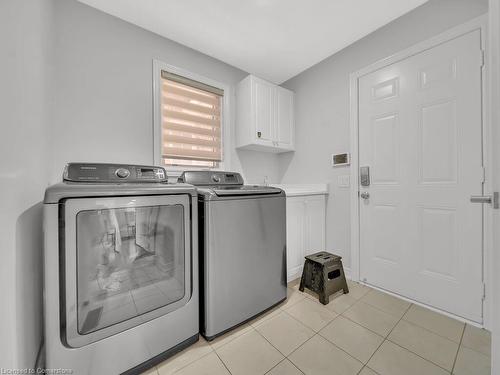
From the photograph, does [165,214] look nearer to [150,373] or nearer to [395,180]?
[150,373]

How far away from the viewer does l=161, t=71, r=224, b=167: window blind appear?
2.05m

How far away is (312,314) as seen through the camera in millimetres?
1607

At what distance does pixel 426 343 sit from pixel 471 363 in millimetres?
196

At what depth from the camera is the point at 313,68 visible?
99.3 inches

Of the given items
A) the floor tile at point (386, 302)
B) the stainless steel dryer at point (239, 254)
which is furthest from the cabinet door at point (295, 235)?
the floor tile at point (386, 302)

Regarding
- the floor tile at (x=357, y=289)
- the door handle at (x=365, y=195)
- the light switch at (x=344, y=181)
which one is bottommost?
the floor tile at (x=357, y=289)

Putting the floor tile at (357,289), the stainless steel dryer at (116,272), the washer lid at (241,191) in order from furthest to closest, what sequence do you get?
the floor tile at (357,289)
the washer lid at (241,191)
the stainless steel dryer at (116,272)

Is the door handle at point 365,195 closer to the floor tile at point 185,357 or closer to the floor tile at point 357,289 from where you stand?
the floor tile at point 357,289

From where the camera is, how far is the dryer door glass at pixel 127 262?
3.23ft

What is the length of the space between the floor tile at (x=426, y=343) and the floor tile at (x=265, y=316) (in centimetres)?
77

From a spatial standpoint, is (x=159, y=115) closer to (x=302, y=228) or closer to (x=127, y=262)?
(x=127, y=262)

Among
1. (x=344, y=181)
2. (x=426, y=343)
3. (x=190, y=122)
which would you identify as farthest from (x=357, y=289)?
(x=190, y=122)

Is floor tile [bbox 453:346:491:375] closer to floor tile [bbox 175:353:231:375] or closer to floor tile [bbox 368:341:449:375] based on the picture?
floor tile [bbox 368:341:449:375]

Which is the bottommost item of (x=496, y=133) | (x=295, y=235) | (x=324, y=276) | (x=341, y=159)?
(x=324, y=276)
